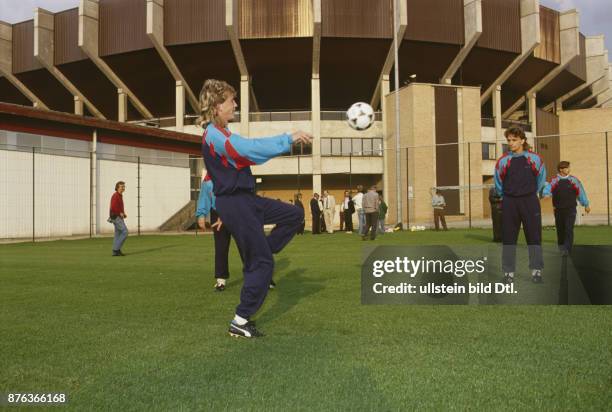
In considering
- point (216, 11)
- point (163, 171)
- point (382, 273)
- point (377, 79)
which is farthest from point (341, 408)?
point (377, 79)

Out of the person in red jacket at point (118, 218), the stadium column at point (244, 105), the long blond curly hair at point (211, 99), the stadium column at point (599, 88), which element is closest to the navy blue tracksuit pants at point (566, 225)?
the long blond curly hair at point (211, 99)

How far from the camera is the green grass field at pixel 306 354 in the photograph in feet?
7.75

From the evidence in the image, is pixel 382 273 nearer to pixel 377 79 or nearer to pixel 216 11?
pixel 216 11

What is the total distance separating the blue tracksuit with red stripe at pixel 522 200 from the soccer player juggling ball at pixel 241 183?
11.5 ft

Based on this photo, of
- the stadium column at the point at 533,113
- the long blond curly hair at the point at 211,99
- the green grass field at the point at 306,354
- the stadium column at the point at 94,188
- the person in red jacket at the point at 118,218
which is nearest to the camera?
the green grass field at the point at 306,354

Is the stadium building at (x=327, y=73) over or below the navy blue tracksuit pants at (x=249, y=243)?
over

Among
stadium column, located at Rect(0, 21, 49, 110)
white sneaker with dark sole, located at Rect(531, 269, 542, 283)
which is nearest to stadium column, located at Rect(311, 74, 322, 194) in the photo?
stadium column, located at Rect(0, 21, 49, 110)

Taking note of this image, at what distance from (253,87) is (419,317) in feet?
124

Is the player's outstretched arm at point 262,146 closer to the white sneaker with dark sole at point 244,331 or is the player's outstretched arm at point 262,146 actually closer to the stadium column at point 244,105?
the white sneaker with dark sole at point 244,331

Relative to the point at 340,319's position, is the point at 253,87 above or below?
above

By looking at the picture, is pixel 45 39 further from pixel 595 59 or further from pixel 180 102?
pixel 595 59

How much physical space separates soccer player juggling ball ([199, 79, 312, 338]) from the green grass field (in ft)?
1.11

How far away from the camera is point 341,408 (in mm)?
2229

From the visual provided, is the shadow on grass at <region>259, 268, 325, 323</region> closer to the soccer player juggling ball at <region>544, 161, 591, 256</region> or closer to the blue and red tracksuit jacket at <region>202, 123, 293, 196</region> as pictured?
the blue and red tracksuit jacket at <region>202, 123, 293, 196</region>
